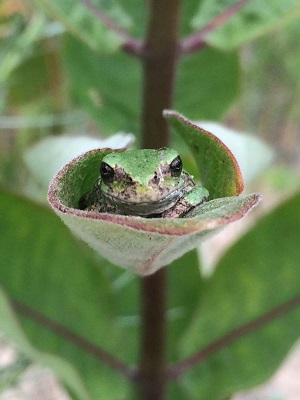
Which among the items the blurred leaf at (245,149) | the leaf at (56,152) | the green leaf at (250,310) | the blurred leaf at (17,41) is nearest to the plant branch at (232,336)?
the green leaf at (250,310)

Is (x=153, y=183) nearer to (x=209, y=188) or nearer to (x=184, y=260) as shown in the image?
(x=209, y=188)

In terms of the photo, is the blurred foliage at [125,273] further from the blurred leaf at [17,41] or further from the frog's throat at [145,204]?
the frog's throat at [145,204]

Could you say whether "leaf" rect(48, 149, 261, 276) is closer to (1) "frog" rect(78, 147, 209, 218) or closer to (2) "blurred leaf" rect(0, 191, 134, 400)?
(1) "frog" rect(78, 147, 209, 218)

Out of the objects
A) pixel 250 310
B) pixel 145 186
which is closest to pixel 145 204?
pixel 145 186

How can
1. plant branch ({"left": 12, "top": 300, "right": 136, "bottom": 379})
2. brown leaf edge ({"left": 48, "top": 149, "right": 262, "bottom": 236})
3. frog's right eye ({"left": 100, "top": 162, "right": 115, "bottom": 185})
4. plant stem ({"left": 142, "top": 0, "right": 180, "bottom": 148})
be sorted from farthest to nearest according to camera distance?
plant branch ({"left": 12, "top": 300, "right": 136, "bottom": 379}) < plant stem ({"left": 142, "top": 0, "right": 180, "bottom": 148}) < frog's right eye ({"left": 100, "top": 162, "right": 115, "bottom": 185}) < brown leaf edge ({"left": 48, "top": 149, "right": 262, "bottom": 236})

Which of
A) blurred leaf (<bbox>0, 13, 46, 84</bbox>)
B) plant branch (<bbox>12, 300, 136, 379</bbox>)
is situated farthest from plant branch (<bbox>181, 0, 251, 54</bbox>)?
plant branch (<bbox>12, 300, 136, 379</bbox>)

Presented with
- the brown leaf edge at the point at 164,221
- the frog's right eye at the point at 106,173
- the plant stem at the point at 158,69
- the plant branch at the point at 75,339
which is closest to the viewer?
the brown leaf edge at the point at 164,221
